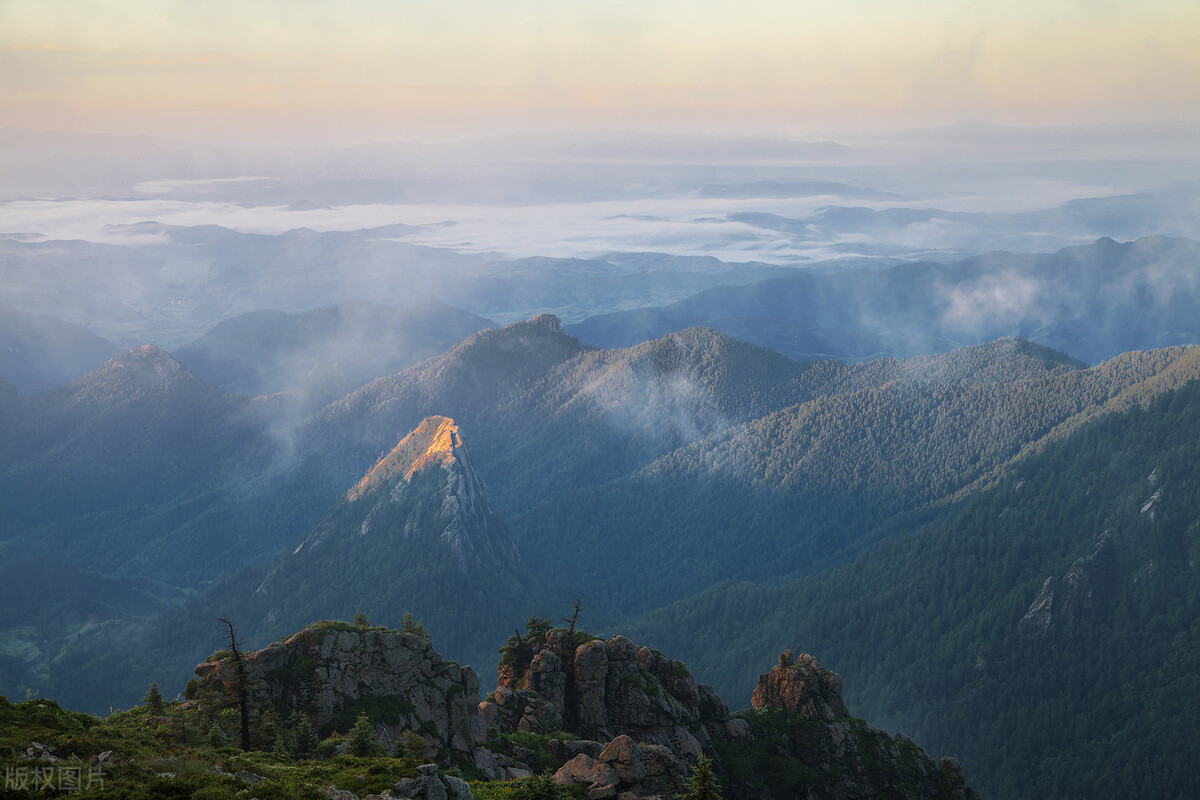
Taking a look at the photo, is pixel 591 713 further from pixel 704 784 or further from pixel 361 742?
pixel 704 784

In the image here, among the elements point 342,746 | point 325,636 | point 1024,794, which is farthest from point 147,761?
point 1024,794

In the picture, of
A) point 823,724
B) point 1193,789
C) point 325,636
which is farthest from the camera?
point 1193,789

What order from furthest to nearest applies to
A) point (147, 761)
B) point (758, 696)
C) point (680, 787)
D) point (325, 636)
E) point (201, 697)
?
point (758, 696), point (325, 636), point (201, 697), point (680, 787), point (147, 761)

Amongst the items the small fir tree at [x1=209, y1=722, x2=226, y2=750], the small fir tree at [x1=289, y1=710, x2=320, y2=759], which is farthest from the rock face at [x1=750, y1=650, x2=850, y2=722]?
the small fir tree at [x1=209, y1=722, x2=226, y2=750]

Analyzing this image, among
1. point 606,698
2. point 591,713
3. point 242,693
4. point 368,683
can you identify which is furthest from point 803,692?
point 242,693

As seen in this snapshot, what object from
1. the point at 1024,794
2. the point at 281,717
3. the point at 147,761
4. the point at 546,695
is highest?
the point at 147,761

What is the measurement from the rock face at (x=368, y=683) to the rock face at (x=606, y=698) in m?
→ 8.79

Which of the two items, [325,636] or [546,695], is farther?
[546,695]

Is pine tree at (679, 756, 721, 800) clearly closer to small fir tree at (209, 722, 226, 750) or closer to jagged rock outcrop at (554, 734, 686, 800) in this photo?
jagged rock outcrop at (554, 734, 686, 800)

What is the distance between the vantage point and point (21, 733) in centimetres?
6681

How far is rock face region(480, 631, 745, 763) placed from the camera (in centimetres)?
10944

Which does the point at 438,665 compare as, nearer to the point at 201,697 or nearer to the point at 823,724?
the point at 201,697

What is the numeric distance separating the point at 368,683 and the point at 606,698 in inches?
1156

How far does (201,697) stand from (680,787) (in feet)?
135
